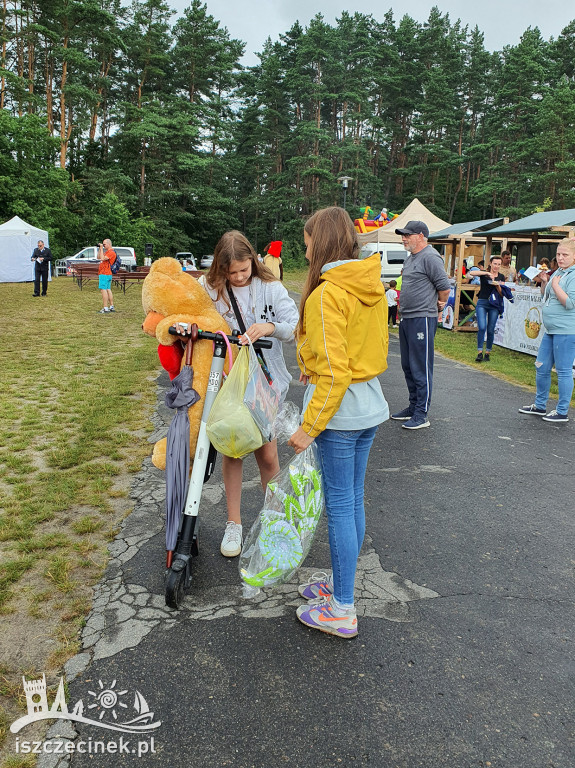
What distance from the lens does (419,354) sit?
5.74 meters

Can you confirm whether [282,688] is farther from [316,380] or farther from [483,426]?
[483,426]

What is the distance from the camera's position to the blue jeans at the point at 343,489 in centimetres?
239

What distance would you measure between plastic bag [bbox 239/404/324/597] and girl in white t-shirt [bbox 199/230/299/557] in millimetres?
599

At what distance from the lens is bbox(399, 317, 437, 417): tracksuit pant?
571 cm

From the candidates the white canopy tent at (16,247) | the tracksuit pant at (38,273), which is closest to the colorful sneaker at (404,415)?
the tracksuit pant at (38,273)

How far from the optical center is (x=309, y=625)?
8.46 feet

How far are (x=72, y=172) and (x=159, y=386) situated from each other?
4051cm

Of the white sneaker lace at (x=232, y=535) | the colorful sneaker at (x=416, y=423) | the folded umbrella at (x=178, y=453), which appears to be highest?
the folded umbrella at (x=178, y=453)

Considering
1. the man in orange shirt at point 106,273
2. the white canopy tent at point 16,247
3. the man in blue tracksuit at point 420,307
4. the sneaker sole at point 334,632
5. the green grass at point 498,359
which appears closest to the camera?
the sneaker sole at point 334,632

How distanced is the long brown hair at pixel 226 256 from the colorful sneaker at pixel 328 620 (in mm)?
1624

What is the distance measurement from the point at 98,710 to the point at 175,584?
639mm

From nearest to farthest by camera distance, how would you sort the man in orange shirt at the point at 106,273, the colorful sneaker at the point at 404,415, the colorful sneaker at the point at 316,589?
1. the colorful sneaker at the point at 316,589
2. the colorful sneaker at the point at 404,415
3. the man in orange shirt at the point at 106,273

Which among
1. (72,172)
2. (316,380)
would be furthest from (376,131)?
(316,380)

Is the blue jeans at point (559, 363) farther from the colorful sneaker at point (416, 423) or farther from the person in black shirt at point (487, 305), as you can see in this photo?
the person in black shirt at point (487, 305)
